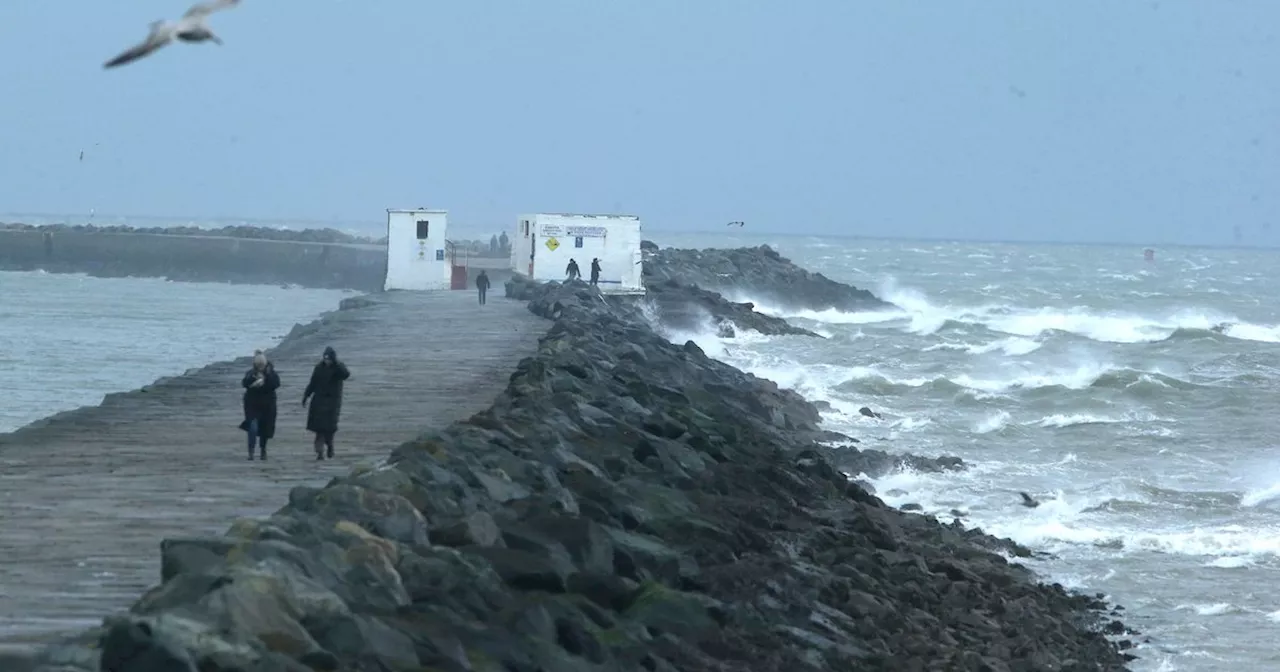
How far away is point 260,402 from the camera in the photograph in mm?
14797

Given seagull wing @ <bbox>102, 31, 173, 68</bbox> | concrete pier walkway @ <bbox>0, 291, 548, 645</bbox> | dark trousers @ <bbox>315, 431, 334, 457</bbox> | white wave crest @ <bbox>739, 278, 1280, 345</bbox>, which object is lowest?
white wave crest @ <bbox>739, 278, 1280, 345</bbox>

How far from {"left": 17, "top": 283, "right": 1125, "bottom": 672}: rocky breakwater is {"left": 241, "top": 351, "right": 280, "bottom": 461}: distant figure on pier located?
60.1 inches

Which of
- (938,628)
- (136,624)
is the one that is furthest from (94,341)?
(136,624)

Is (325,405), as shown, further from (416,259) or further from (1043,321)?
(1043,321)

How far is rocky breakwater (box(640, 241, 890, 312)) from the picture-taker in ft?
194

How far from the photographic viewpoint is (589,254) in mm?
43062

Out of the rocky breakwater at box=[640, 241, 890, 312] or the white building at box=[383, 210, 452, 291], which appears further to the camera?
the rocky breakwater at box=[640, 241, 890, 312]

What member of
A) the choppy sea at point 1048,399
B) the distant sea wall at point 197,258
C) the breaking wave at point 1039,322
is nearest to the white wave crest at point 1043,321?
the breaking wave at point 1039,322

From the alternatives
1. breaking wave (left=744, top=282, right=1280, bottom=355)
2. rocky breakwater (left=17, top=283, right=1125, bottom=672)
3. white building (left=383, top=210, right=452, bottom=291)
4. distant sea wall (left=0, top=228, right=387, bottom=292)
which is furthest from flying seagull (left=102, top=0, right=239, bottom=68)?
distant sea wall (left=0, top=228, right=387, bottom=292)

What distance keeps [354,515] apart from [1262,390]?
92.5 ft

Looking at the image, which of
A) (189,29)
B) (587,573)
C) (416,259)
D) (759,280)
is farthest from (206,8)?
(759,280)

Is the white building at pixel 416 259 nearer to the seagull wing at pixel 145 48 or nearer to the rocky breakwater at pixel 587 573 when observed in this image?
the rocky breakwater at pixel 587 573

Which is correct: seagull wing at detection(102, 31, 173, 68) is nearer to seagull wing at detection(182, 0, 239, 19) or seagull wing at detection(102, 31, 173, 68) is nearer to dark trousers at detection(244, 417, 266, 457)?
seagull wing at detection(182, 0, 239, 19)

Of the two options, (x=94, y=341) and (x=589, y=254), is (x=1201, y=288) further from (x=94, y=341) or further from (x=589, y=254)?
(x=94, y=341)
